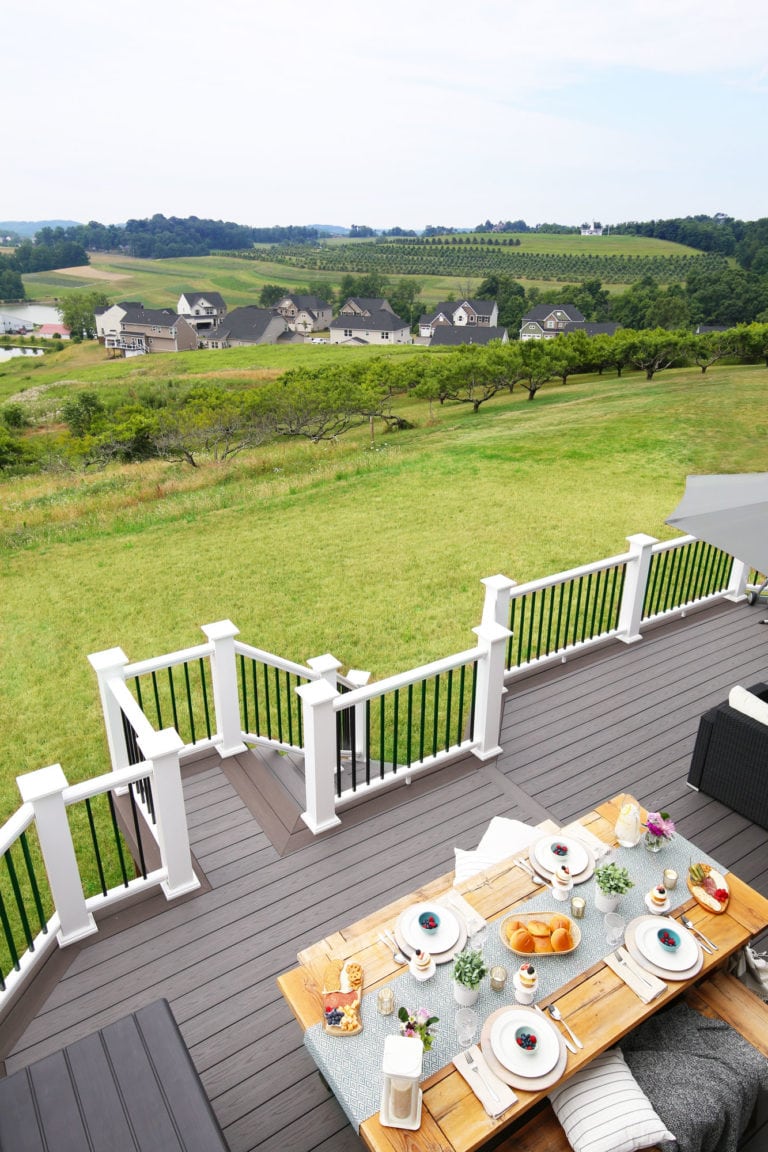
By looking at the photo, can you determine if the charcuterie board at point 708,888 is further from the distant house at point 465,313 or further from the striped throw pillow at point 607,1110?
the distant house at point 465,313

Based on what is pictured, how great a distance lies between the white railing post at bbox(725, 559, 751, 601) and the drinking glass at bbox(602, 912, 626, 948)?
5.76 meters

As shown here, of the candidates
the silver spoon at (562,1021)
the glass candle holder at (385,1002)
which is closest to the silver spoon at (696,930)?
the silver spoon at (562,1021)

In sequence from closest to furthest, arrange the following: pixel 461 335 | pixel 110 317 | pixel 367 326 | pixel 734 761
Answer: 1. pixel 734 761
2. pixel 461 335
3. pixel 367 326
4. pixel 110 317

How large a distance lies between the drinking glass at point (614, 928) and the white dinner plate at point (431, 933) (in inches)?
28.2

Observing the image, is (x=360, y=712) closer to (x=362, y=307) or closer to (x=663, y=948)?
(x=663, y=948)

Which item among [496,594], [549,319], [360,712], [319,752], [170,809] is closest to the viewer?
[170,809]

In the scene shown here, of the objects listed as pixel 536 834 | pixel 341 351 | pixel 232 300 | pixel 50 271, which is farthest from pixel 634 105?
pixel 50 271

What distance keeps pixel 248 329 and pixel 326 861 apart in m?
78.6

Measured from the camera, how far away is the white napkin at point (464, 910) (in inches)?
128

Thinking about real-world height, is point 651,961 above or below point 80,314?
above

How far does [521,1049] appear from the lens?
8.81 feet

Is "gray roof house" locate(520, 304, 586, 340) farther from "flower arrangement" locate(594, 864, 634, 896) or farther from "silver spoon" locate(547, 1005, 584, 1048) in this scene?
"silver spoon" locate(547, 1005, 584, 1048)

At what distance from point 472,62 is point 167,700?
15723mm

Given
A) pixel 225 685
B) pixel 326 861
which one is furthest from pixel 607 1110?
pixel 225 685
